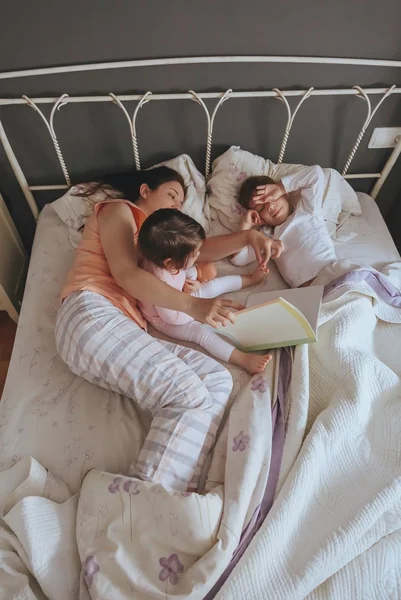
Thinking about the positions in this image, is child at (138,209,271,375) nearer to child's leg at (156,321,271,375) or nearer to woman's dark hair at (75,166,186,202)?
child's leg at (156,321,271,375)

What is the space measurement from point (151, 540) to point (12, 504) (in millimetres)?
334

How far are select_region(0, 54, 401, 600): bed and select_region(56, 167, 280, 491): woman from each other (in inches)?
2.3

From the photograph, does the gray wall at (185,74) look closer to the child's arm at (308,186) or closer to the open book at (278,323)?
the child's arm at (308,186)

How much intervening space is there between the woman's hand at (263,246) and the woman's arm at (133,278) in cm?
28

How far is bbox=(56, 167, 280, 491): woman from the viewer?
1.04m

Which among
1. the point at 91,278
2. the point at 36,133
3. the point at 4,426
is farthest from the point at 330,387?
the point at 36,133

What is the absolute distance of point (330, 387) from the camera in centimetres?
116

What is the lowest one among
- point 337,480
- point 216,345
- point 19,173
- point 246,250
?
point 337,480

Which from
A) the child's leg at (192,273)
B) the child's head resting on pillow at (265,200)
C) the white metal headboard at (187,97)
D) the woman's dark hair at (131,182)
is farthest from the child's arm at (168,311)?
the white metal headboard at (187,97)

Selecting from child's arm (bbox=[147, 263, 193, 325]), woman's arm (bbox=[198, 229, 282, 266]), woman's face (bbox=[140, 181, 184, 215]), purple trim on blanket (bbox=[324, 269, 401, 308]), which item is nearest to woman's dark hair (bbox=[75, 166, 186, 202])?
woman's face (bbox=[140, 181, 184, 215])

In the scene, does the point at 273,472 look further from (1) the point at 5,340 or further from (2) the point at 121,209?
(1) the point at 5,340

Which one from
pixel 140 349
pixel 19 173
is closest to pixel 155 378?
pixel 140 349

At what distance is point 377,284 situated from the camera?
1.37 meters

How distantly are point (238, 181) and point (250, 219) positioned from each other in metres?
0.17
